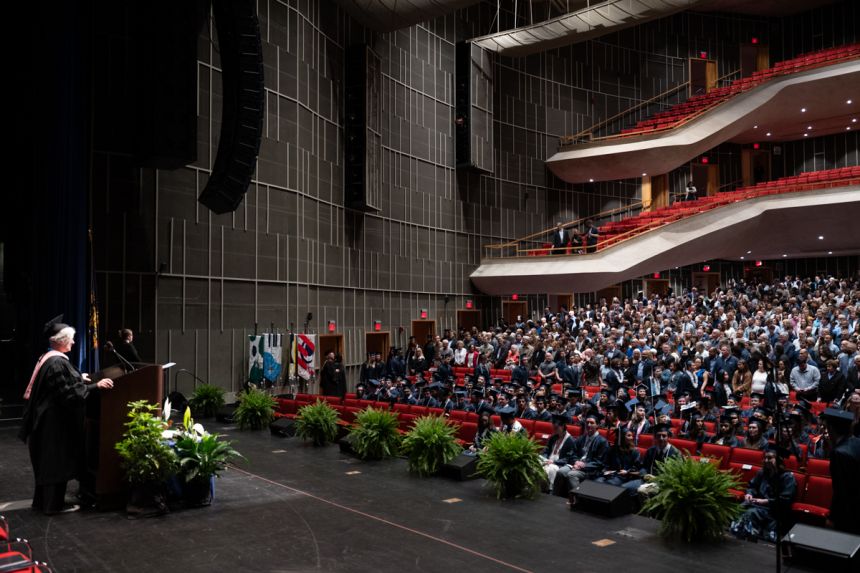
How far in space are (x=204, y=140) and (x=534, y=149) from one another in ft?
51.6

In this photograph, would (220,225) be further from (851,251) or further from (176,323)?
(851,251)

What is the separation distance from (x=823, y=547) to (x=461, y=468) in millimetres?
4305

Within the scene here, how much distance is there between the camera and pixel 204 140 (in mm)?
14844

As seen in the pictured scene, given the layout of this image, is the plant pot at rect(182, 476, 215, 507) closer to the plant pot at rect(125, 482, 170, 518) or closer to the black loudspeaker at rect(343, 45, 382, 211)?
the plant pot at rect(125, 482, 170, 518)

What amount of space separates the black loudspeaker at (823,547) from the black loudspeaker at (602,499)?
180cm

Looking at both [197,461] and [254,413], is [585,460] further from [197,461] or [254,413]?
[254,413]

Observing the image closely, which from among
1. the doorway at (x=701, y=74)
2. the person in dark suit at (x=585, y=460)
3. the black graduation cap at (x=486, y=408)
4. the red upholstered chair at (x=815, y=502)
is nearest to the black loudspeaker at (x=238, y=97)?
the black graduation cap at (x=486, y=408)

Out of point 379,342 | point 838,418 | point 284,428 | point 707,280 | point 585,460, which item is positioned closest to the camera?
point 838,418

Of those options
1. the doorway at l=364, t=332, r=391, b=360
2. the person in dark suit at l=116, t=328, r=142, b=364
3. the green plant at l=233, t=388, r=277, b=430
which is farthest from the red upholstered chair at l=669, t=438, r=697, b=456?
the doorway at l=364, t=332, r=391, b=360

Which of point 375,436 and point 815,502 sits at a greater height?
point 375,436

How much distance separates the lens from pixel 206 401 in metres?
13.7

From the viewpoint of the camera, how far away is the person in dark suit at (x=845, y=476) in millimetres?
5426

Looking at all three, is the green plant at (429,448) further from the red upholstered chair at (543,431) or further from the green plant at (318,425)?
the green plant at (318,425)

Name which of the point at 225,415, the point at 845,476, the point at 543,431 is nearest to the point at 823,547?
the point at 845,476
